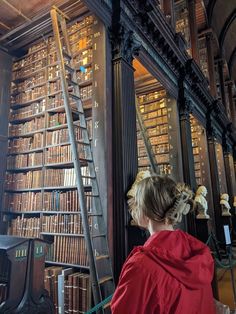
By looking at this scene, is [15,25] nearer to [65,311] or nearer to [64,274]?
[64,274]

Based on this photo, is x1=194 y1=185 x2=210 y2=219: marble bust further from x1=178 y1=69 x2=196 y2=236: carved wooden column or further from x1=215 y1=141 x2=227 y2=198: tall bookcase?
x1=215 y1=141 x2=227 y2=198: tall bookcase

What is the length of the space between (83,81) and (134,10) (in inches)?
46.7

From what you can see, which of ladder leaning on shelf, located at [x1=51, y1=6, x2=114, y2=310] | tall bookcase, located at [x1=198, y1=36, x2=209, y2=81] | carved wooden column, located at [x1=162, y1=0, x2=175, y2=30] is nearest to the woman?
ladder leaning on shelf, located at [x1=51, y1=6, x2=114, y2=310]

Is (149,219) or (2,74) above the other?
(2,74)

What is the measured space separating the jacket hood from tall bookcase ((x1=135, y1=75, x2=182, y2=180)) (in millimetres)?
3820

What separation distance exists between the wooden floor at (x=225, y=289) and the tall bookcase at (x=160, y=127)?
1.87 meters

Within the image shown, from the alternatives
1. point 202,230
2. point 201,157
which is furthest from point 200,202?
point 201,157

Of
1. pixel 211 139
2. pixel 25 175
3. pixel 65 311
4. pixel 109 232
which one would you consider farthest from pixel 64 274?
pixel 211 139

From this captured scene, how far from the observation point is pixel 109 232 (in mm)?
2453

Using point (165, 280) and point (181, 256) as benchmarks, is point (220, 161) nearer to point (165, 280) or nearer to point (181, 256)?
point (181, 256)

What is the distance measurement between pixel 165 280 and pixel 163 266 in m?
0.04

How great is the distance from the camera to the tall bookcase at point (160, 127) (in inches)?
188

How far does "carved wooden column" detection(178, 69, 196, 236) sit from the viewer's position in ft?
15.3

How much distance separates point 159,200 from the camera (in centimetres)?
90
